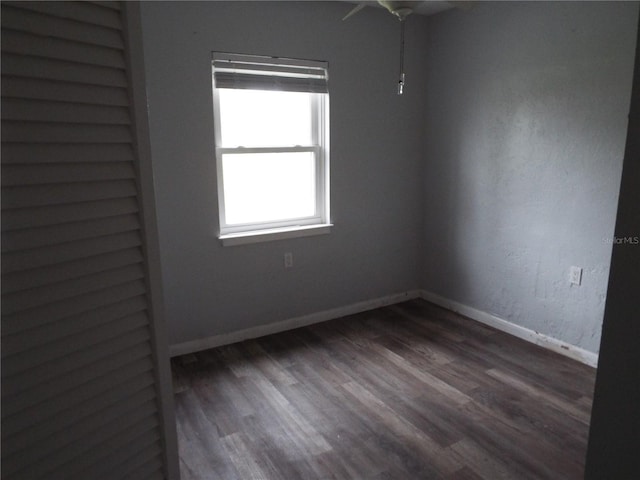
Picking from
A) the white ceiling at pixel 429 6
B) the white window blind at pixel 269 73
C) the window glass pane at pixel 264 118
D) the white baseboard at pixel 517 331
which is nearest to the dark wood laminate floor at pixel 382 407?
the white baseboard at pixel 517 331

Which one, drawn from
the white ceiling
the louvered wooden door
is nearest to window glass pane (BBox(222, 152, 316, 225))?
the white ceiling

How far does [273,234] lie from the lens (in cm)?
325

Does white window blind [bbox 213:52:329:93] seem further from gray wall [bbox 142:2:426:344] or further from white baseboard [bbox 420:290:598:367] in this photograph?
white baseboard [bbox 420:290:598:367]

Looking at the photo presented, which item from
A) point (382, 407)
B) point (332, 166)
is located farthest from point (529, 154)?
point (382, 407)

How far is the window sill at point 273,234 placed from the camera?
10.1ft

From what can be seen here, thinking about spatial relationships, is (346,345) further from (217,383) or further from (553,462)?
(553,462)

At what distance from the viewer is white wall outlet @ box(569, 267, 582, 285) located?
9.41 ft

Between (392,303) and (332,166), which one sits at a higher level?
(332,166)

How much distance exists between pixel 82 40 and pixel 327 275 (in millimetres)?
2940

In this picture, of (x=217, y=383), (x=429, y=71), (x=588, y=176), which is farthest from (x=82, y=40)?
(x=429, y=71)

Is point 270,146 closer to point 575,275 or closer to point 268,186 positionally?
point 268,186

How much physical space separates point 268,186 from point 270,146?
0.29 m

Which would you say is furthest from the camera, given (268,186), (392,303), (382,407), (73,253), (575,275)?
(392,303)

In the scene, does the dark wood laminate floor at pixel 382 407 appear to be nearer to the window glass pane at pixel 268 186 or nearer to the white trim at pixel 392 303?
the white trim at pixel 392 303
